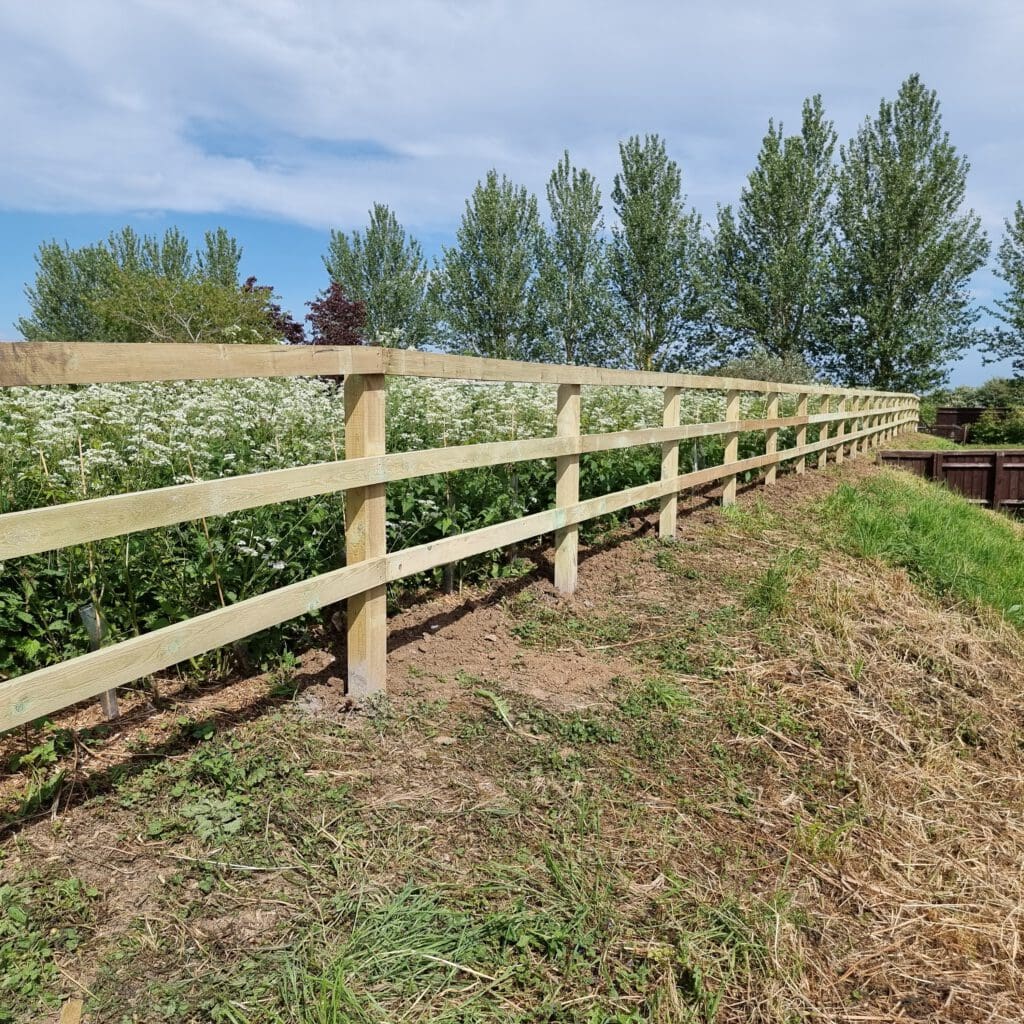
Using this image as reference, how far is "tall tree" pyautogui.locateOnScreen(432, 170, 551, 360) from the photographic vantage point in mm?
34000

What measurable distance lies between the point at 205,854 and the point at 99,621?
3.61 feet

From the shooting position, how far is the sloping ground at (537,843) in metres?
1.83

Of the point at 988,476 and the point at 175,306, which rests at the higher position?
the point at 175,306

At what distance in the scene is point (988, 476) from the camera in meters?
14.9

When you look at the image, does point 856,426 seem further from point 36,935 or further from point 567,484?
point 36,935

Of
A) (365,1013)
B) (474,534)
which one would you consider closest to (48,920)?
(365,1013)

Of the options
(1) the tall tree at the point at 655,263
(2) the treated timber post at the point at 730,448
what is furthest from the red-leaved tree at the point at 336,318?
(2) the treated timber post at the point at 730,448

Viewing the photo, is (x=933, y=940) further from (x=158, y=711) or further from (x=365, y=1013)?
(x=158, y=711)

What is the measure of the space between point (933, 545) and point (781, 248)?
93.3 feet

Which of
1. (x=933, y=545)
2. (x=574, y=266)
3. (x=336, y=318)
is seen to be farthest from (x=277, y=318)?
Answer: (x=933, y=545)

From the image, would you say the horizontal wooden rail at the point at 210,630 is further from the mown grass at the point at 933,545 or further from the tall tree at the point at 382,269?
the tall tree at the point at 382,269

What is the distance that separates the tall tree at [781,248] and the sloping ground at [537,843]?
30.6 metres

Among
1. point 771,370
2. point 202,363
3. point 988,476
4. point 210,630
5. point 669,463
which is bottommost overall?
point 988,476

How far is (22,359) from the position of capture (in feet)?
6.10
